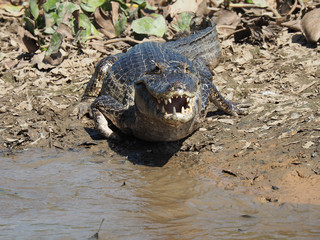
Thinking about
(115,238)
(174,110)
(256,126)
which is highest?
(174,110)

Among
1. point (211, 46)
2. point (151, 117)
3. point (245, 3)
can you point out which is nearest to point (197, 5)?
point (245, 3)

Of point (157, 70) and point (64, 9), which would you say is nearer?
point (157, 70)

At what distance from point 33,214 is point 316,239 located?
202 centimetres

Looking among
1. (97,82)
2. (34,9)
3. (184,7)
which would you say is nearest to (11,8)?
(34,9)

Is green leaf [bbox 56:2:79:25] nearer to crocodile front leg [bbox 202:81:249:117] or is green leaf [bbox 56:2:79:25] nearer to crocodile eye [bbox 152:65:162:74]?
crocodile front leg [bbox 202:81:249:117]

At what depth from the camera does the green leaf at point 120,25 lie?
757 centimetres

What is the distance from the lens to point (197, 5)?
815 centimetres

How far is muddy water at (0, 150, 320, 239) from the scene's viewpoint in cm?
308

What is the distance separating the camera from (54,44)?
6934mm

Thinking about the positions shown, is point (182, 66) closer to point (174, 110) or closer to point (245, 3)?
point (174, 110)

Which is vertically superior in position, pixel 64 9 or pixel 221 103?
pixel 64 9

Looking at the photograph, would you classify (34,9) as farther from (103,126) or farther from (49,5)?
(103,126)

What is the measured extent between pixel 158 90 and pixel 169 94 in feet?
0.63

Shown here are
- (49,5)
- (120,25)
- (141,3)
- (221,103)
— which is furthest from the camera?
(141,3)
